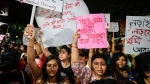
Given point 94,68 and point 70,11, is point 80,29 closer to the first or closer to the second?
point 70,11

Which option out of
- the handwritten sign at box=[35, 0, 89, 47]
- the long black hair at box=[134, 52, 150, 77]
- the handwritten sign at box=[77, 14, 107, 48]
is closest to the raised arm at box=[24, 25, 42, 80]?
the handwritten sign at box=[77, 14, 107, 48]

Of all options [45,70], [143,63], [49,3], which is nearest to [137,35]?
[143,63]

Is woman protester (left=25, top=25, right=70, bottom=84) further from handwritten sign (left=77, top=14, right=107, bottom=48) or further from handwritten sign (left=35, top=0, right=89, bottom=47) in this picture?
handwritten sign (left=35, top=0, right=89, bottom=47)

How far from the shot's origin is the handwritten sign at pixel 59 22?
167 inches

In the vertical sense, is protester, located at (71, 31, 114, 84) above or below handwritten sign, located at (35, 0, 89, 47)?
below

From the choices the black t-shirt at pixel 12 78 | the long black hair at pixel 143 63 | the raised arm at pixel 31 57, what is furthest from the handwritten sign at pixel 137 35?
the black t-shirt at pixel 12 78

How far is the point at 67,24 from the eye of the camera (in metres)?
4.21

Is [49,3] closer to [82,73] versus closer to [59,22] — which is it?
[59,22]

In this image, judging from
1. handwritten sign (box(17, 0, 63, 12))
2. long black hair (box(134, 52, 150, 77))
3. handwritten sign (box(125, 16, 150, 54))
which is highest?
handwritten sign (box(17, 0, 63, 12))

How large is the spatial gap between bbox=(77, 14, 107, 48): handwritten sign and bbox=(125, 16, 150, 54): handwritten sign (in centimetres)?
78

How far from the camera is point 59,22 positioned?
4.29 metres

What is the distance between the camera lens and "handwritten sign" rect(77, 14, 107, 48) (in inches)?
151

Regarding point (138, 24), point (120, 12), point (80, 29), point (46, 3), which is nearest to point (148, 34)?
point (138, 24)

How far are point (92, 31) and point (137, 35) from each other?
107 cm
